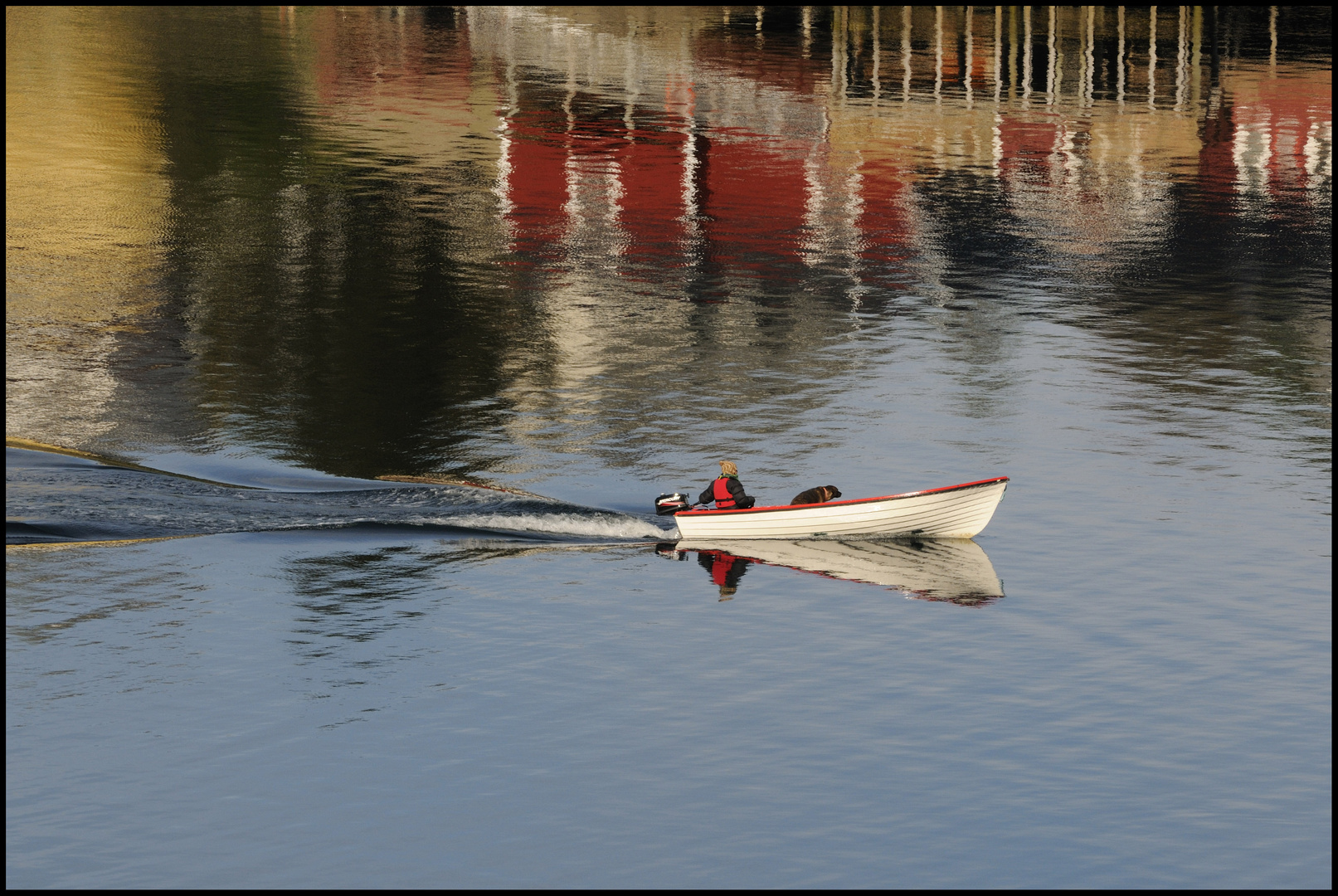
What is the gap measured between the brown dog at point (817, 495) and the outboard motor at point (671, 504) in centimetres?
282

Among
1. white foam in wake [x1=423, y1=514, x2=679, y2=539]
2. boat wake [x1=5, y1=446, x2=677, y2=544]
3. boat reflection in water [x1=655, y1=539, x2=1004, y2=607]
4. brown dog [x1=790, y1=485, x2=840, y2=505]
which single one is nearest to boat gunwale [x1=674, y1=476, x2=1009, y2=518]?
brown dog [x1=790, y1=485, x2=840, y2=505]

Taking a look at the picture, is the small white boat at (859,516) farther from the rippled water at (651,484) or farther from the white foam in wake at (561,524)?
the white foam in wake at (561,524)

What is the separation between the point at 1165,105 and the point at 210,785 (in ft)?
336

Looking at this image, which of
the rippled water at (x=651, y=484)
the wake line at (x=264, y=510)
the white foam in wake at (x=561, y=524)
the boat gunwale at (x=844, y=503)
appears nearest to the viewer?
the rippled water at (x=651, y=484)

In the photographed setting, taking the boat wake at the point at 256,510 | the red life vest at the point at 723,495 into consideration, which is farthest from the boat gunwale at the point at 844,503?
the boat wake at the point at 256,510

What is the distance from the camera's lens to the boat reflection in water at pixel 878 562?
122ft

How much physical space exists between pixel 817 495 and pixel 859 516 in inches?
48.7

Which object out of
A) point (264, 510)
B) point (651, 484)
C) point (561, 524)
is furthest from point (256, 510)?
point (651, 484)

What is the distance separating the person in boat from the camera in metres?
40.6

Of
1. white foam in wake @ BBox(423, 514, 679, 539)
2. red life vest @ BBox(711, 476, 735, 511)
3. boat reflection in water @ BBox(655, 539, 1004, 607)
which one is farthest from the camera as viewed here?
white foam in wake @ BBox(423, 514, 679, 539)

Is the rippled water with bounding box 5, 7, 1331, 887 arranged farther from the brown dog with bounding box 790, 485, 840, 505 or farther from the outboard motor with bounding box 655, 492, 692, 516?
the brown dog with bounding box 790, 485, 840, 505

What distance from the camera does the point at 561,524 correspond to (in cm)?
4131

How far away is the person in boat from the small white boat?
1.11 ft

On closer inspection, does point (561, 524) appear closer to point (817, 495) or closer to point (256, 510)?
point (817, 495)
